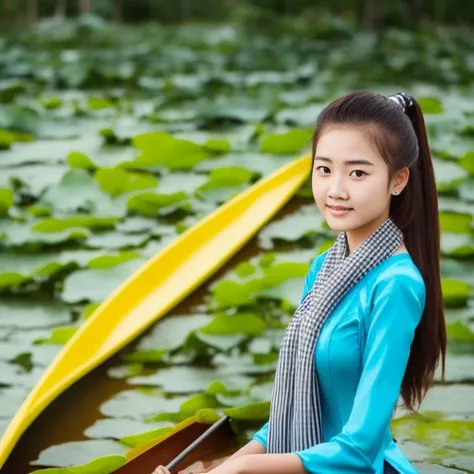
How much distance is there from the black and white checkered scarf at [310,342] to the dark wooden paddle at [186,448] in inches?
8.9

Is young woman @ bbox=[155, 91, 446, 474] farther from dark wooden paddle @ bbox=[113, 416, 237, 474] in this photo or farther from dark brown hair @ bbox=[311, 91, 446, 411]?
dark wooden paddle @ bbox=[113, 416, 237, 474]

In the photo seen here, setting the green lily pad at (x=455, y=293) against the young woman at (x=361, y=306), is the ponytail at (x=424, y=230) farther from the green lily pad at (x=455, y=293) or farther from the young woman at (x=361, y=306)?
the green lily pad at (x=455, y=293)

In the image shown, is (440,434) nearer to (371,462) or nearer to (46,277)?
(371,462)

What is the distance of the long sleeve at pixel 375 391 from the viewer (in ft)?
4.52

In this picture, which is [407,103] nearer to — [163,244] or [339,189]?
[339,189]

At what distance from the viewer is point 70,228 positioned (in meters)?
3.20

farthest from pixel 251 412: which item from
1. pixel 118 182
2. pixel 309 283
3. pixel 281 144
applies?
pixel 281 144

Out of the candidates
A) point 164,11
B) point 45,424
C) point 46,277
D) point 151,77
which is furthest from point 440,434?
point 164,11

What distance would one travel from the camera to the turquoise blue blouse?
1382 mm

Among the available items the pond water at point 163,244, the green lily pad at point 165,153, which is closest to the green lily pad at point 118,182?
the pond water at point 163,244

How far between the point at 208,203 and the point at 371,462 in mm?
2248

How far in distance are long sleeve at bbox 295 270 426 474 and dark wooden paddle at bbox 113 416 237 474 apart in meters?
0.35

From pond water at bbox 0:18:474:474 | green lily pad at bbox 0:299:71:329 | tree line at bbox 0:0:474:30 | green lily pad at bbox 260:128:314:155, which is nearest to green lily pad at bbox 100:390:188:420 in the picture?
pond water at bbox 0:18:474:474

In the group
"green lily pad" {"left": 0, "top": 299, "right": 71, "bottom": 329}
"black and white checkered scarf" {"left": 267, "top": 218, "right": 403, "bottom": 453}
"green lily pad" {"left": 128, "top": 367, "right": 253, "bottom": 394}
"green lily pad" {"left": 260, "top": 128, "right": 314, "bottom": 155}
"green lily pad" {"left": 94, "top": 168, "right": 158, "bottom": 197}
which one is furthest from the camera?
"green lily pad" {"left": 260, "top": 128, "right": 314, "bottom": 155}
